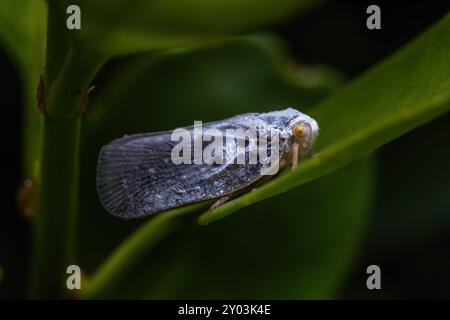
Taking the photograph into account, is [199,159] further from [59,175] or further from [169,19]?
[169,19]

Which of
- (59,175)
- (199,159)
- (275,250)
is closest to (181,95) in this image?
(199,159)

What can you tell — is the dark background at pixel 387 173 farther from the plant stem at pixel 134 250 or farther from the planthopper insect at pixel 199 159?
the plant stem at pixel 134 250

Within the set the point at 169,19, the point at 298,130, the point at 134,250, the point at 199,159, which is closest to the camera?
the point at 169,19

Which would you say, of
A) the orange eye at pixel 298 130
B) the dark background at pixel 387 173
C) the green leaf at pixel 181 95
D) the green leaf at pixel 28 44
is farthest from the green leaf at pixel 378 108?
the dark background at pixel 387 173

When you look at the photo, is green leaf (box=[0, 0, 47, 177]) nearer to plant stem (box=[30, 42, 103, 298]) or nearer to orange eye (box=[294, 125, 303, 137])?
plant stem (box=[30, 42, 103, 298])

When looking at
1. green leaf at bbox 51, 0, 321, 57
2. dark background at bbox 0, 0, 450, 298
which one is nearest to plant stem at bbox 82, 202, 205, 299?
green leaf at bbox 51, 0, 321, 57
